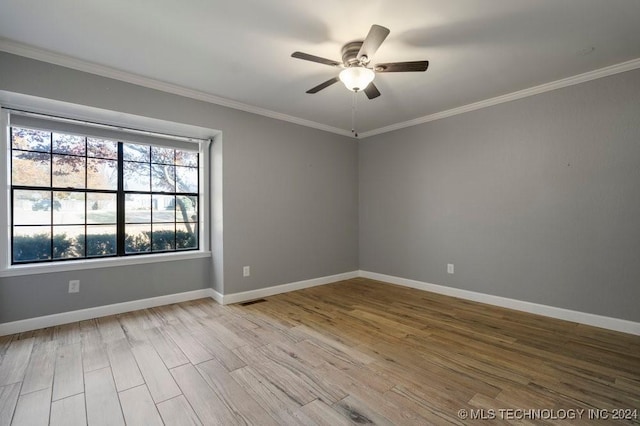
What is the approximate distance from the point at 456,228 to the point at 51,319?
4.73 metres

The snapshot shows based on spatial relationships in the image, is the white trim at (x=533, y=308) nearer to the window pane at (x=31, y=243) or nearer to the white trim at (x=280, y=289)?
the white trim at (x=280, y=289)

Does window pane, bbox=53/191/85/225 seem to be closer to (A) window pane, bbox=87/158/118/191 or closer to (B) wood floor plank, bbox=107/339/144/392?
(A) window pane, bbox=87/158/118/191

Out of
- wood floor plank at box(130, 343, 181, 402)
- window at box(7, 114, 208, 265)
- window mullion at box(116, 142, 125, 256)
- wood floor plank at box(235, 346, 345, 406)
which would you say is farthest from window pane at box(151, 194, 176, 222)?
wood floor plank at box(235, 346, 345, 406)

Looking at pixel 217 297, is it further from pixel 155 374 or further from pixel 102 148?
pixel 102 148

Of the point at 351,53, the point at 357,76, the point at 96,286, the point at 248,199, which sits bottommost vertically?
the point at 96,286

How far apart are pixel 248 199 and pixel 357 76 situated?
217 cm

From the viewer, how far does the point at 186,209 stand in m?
3.97

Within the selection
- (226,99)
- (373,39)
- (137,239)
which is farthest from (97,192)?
(373,39)

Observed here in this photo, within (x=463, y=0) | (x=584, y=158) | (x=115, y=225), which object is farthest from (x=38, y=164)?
(x=584, y=158)

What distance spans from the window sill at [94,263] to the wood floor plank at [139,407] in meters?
1.83

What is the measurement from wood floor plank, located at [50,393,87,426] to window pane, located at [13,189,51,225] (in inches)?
82.1

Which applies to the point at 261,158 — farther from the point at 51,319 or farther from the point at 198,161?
the point at 51,319

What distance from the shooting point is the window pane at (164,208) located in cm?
371

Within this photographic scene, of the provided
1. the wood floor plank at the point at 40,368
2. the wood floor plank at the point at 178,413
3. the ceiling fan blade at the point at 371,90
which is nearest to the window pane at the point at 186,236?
the wood floor plank at the point at 40,368
